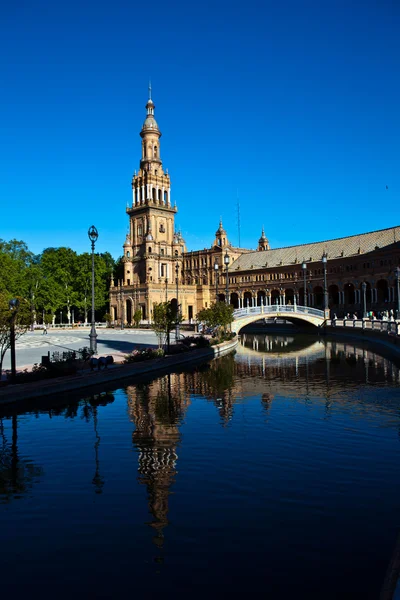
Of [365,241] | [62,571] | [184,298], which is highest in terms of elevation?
[365,241]

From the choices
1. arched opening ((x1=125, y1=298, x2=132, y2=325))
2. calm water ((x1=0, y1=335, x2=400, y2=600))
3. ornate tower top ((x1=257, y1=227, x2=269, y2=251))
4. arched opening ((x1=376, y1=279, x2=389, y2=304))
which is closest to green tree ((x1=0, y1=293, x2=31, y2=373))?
calm water ((x1=0, y1=335, x2=400, y2=600))

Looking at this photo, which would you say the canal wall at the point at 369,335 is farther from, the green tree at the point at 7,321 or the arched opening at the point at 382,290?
the arched opening at the point at 382,290

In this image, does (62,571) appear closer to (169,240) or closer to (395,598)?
(395,598)

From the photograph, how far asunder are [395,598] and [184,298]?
327 ft

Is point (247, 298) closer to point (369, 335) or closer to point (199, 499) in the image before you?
point (369, 335)

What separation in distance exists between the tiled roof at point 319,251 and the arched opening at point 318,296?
18.8ft

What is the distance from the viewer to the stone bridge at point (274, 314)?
63.6m

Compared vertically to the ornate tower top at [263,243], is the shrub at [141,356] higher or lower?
lower

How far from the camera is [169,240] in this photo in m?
110

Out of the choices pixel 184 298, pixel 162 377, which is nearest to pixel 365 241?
pixel 184 298

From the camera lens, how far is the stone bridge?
63.6 m

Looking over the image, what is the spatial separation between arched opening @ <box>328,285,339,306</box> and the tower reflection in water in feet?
250

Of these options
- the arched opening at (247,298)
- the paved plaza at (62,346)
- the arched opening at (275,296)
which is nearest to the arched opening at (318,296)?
the arched opening at (275,296)

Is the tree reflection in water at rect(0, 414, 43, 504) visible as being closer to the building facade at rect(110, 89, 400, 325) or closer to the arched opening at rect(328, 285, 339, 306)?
the building facade at rect(110, 89, 400, 325)
